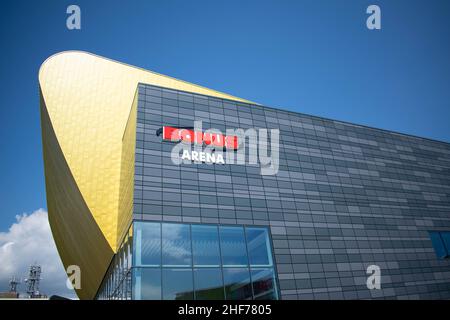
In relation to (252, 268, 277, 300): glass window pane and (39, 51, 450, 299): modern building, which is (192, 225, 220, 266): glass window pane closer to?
(39, 51, 450, 299): modern building

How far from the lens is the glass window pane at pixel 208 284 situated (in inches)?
750

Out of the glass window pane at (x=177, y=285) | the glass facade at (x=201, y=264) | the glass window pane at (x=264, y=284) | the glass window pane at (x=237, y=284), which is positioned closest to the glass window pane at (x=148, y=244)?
the glass facade at (x=201, y=264)

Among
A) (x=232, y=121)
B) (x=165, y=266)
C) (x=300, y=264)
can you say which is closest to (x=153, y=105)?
(x=232, y=121)

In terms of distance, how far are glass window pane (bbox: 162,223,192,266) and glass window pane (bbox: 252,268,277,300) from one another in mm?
4850

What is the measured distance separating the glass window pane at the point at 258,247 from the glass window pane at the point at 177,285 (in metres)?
4.91

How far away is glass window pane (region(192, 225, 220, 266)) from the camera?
20.2 metres

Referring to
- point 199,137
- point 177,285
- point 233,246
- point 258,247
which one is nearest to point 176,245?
point 177,285

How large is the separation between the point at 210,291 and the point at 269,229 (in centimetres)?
676

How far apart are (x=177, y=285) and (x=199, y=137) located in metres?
11.0

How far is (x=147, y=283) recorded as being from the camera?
59.0 feet

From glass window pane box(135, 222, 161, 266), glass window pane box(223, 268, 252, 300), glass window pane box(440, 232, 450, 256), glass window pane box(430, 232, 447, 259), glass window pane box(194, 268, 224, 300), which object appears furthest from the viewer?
glass window pane box(440, 232, 450, 256)

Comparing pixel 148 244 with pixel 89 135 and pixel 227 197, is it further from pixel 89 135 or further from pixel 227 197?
pixel 89 135

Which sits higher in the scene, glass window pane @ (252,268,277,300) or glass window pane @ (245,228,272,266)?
glass window pane @ (245,228,272,266)

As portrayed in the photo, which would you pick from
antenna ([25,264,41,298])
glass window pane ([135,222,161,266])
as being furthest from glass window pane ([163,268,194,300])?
antenna ([25,264,41,298])
